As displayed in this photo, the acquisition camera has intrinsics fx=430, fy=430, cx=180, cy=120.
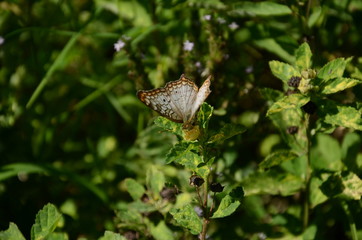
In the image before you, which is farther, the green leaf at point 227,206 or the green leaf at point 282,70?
the green leaf at point 282,70

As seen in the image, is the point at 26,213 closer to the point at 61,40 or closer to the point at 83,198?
the point at 83,198

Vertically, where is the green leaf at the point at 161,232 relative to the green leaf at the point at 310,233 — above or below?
above

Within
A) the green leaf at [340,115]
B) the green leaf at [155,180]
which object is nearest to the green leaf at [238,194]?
the green leaf at [340,115]

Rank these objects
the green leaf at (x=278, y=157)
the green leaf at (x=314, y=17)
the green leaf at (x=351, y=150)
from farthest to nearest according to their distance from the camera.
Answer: the green leaf at (x=314, y=17) → the green leaf at (x=351, y=150) → the green leaf at (x=278, y=157)

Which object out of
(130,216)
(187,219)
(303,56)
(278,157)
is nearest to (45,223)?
(130,216)

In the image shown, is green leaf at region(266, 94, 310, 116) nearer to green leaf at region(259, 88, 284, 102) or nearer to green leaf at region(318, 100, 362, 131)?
green leaf at region(318, 100, 362, 131)

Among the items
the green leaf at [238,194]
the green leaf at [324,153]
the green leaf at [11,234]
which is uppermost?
the green leaf at [238,194]

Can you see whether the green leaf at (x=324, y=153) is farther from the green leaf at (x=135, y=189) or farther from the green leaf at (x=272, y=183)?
the green leaf at (x=135, y=189)
